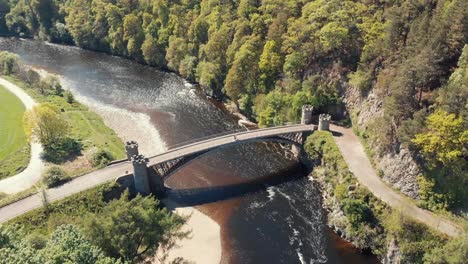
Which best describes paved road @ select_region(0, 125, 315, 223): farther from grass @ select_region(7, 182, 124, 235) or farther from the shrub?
the shrub

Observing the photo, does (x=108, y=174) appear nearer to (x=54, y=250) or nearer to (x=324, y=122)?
(x=54, y=250)

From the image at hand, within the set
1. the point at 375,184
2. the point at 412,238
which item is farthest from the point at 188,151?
the point at 412,238

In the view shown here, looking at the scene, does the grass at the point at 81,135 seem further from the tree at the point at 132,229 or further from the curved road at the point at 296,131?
the tree at the point at 132,229

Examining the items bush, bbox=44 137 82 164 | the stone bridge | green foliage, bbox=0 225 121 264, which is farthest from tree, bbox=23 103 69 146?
green foliage, bbox=0 225 121 264

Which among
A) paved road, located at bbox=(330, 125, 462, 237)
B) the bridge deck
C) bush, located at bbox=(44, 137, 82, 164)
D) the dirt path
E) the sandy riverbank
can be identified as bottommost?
the sandy riverbank

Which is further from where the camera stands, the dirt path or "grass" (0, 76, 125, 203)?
"grass" (0, 76, 125, 203)

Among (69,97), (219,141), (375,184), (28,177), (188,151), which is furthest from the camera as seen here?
(69,97)
